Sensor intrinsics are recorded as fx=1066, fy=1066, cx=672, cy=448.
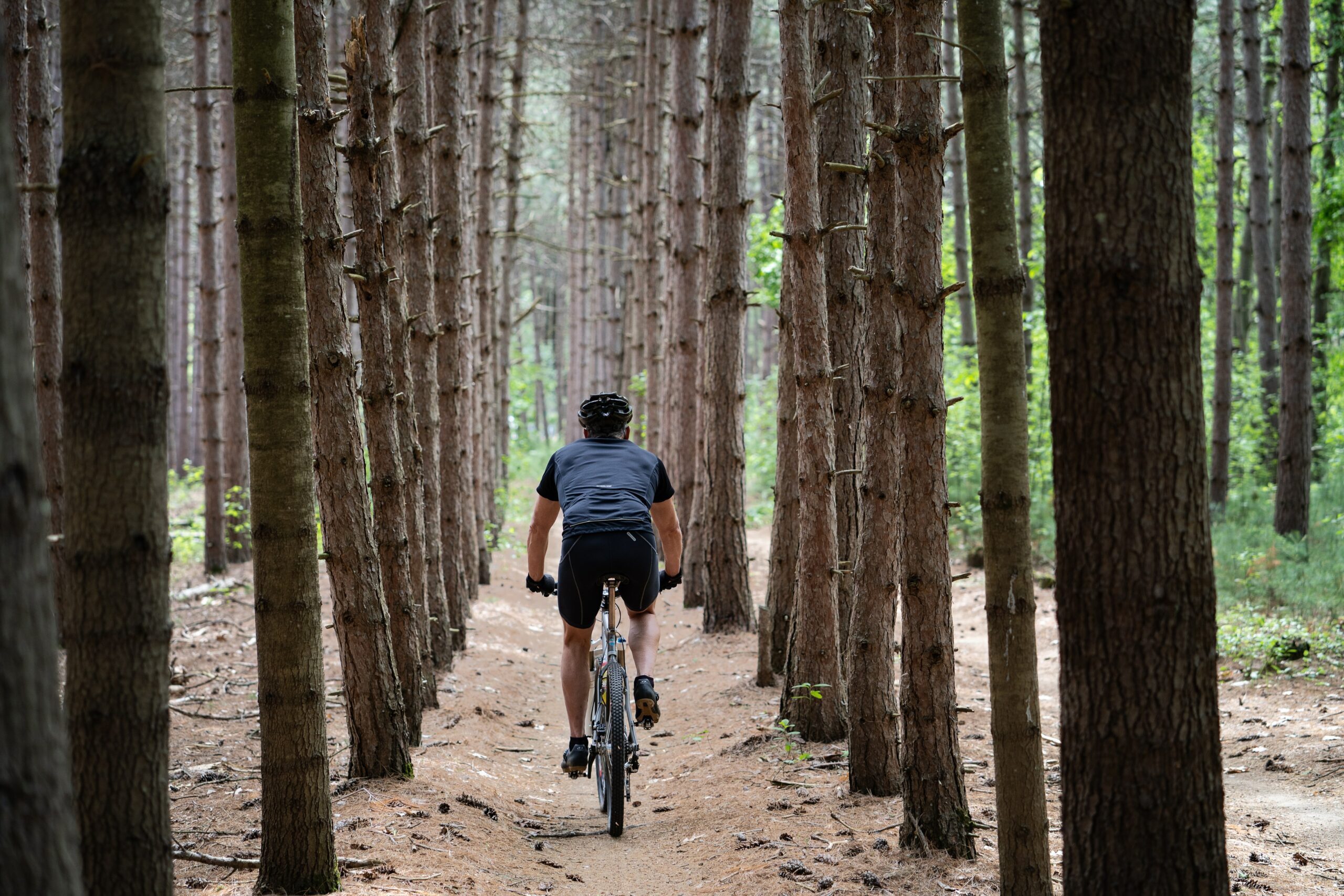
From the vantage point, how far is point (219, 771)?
20.6ft

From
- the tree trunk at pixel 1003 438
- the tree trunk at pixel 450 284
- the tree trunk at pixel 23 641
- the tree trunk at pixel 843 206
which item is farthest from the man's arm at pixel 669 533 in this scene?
the tree trunk at pixel 23 641

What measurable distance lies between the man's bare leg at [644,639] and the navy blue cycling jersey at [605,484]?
1.76 ft

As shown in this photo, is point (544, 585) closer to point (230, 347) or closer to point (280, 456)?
point (280, 456)

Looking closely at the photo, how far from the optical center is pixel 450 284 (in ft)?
33.6

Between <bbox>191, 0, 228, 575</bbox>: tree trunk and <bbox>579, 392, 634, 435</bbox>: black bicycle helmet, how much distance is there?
374 inches

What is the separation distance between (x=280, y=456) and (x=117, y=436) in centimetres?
118

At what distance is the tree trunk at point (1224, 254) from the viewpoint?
49.9ft

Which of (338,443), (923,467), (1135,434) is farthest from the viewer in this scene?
(338,443)

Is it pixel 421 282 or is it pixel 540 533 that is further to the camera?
pixel 421 282

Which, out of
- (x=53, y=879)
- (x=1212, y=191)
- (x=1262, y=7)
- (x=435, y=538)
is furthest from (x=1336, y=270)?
(x=53, y=879)

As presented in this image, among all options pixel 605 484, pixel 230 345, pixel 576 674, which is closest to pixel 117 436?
pixel 605 484

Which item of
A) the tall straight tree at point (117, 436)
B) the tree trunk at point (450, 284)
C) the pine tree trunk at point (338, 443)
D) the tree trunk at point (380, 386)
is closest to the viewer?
the tall straight tree at point (117, 436)

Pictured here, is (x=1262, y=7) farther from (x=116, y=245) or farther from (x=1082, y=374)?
(x=116, y=245)

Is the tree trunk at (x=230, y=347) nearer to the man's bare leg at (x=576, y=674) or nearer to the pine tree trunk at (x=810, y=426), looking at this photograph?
the man's bare leg at (x=576, y=674)
